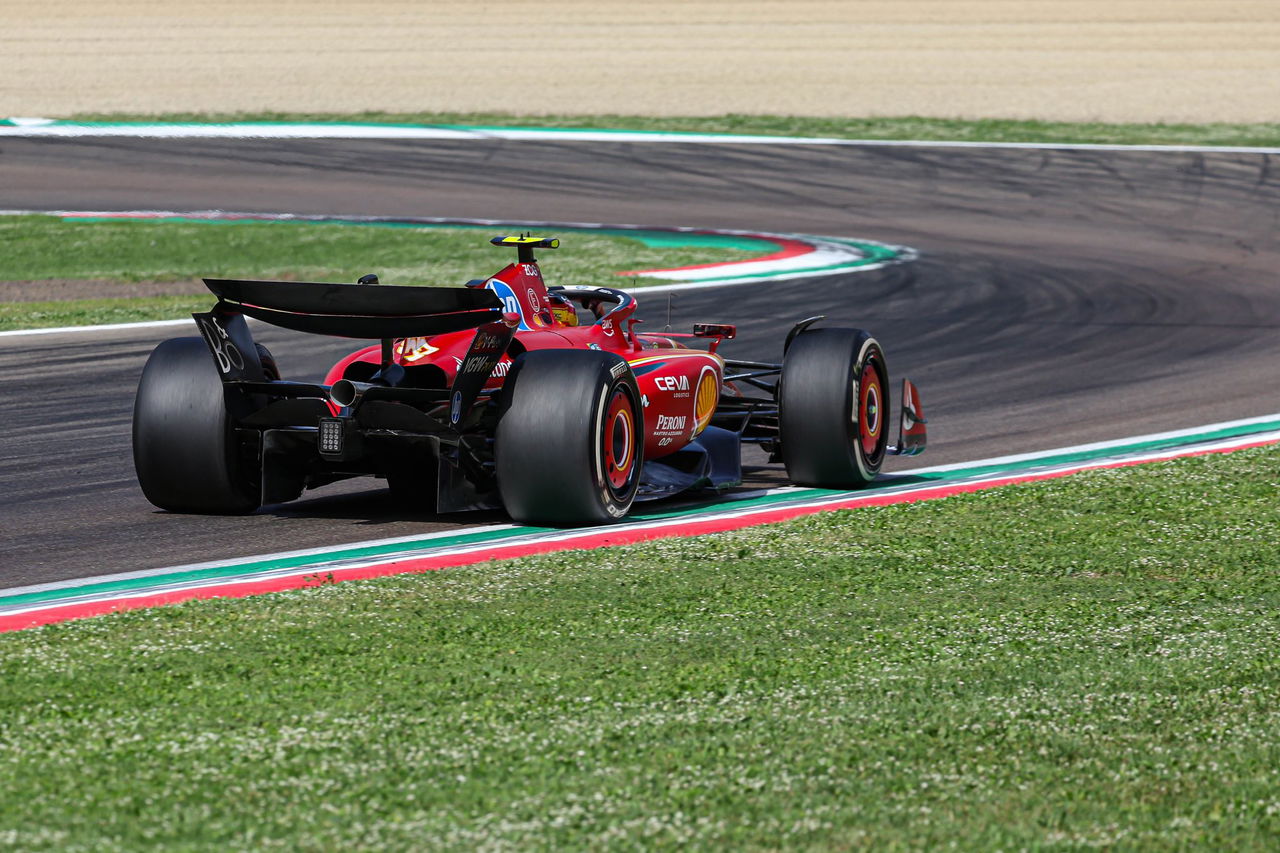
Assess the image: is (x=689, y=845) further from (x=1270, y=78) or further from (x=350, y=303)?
(x=1270, y=78)

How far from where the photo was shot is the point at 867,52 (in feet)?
157

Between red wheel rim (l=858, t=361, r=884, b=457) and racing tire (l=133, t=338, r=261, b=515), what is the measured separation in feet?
10.1

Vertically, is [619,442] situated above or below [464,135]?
below

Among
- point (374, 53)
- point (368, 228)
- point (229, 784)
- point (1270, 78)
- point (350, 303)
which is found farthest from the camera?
point (374, 53)

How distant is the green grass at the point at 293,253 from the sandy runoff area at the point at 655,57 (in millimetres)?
13852

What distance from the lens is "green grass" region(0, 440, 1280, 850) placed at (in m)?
4.11

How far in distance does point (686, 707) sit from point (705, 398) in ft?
13.6

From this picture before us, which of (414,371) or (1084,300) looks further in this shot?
(1084,300)

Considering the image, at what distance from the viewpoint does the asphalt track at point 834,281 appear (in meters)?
8.89

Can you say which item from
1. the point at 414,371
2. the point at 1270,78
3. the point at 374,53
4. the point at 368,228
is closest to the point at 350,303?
the point at 414,371

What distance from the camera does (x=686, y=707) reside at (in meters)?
5.03

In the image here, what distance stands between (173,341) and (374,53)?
4037 cm

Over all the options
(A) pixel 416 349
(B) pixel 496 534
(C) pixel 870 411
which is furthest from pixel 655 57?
(B) pixel 496 534

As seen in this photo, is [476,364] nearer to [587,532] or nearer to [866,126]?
[587,532]
